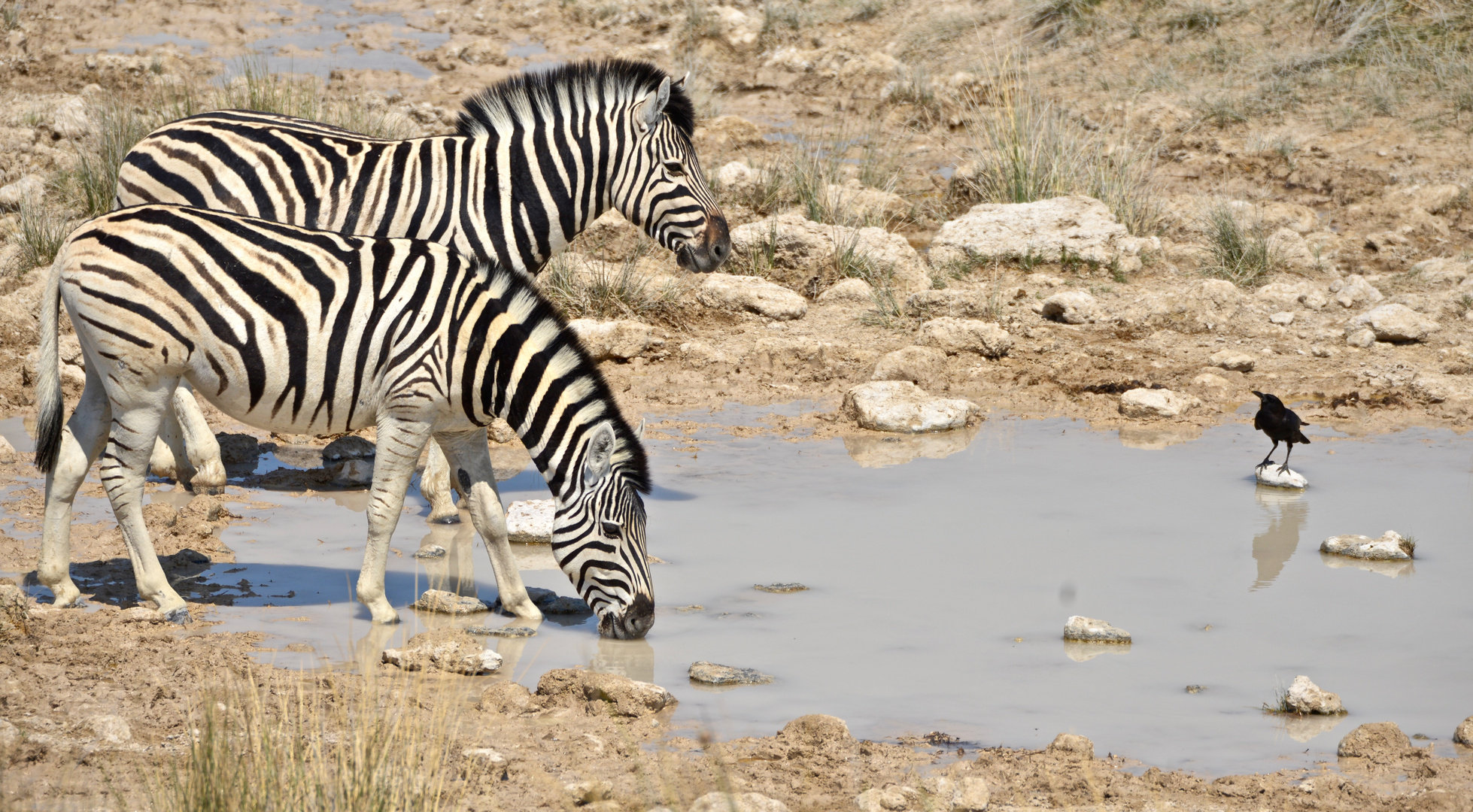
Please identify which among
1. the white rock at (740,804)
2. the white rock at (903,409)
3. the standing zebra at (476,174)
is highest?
the standing zebra at (476,174)

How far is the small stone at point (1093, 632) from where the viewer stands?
18.0 ft

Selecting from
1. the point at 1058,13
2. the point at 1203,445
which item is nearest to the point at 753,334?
the point at 1203,445

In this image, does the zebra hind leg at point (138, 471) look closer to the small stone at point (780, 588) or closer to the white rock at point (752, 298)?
the small stone at point (780, 588)

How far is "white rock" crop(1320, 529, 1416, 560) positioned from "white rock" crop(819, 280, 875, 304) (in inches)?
199

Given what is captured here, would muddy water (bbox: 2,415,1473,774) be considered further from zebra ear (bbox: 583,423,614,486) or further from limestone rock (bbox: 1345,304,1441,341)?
limestone rock (bbox: 1345,304,1441,341)

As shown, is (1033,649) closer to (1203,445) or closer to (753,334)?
(1203,445)

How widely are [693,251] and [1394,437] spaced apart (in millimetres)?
4402

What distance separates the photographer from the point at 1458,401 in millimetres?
8820

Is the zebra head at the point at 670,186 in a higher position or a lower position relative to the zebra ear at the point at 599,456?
higher

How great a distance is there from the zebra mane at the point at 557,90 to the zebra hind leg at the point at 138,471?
8.29 feet

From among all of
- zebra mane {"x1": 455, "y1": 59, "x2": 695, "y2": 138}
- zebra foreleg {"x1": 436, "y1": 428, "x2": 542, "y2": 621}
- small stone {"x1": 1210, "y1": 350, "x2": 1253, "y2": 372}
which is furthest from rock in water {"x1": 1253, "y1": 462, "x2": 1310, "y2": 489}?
zebra foreleg {"x1": 436, "y1": 428, "x2": 542, "y2": 621}

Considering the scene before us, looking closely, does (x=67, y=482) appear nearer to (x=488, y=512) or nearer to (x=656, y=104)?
(x=488, y=512)

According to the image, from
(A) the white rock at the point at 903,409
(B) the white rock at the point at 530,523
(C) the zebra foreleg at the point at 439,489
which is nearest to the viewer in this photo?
(B) the white rock at the point at 530,523

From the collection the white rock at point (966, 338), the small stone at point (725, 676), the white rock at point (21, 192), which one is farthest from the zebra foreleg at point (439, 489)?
the white rock at point (21, 192)
